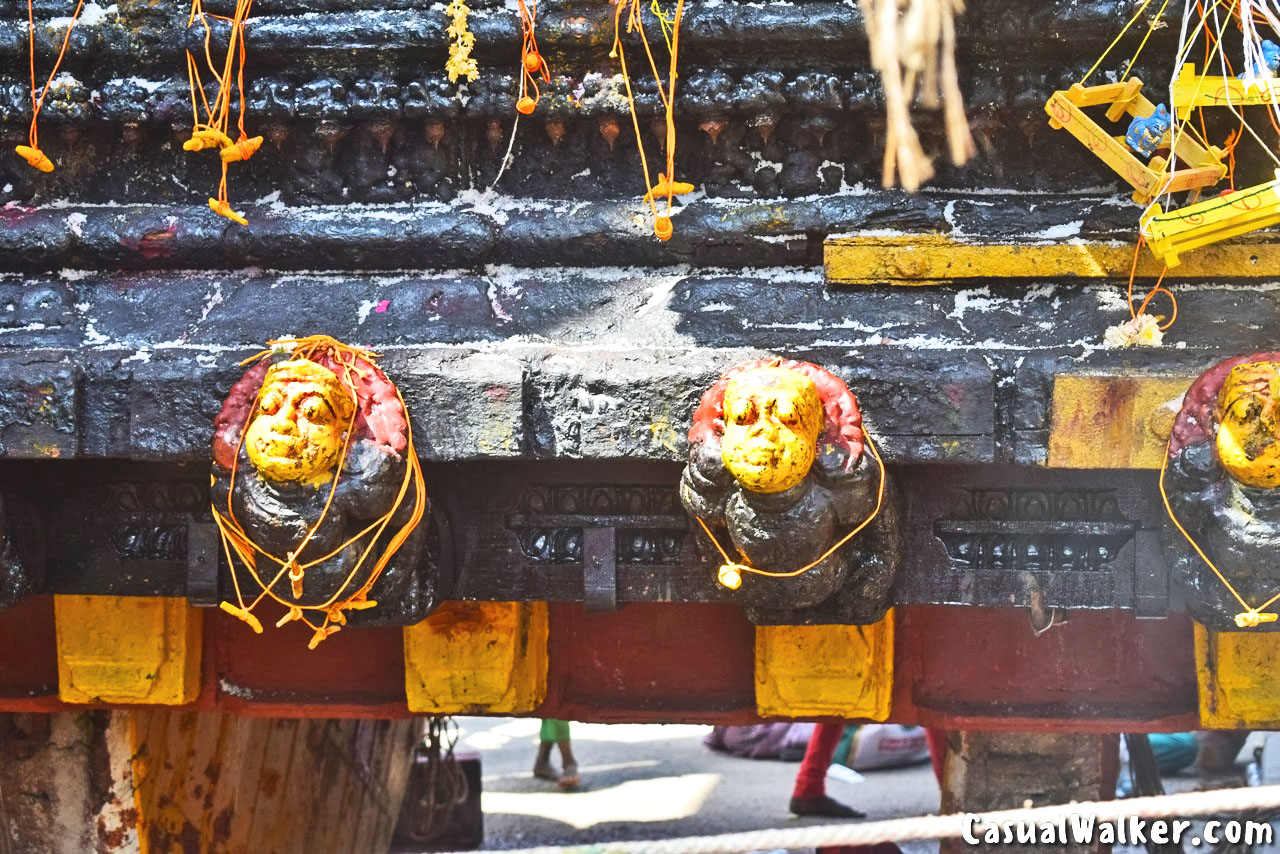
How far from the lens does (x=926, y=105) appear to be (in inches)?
91.7

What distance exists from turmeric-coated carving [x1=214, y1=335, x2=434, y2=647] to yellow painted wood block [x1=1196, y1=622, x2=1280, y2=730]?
5.42 feet

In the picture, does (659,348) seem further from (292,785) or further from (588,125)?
(292,785)

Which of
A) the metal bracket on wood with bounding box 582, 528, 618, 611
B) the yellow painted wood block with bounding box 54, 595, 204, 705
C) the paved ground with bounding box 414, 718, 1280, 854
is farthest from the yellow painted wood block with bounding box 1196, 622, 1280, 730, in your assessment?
the paved ground with bounding box 414, 718, 1280, 854

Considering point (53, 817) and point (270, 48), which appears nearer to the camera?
point (270, 48)

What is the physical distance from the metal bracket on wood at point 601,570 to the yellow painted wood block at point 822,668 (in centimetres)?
46

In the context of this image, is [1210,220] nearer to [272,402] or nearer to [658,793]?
[272,402]

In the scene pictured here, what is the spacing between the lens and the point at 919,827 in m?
1.60

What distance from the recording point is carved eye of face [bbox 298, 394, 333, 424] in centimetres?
196

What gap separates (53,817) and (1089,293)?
291 cm

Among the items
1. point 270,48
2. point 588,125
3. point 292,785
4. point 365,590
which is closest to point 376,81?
point 270,48

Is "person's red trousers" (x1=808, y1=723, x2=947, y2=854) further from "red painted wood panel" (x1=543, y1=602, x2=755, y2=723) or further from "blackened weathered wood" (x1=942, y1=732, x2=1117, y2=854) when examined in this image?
"red painted wood panel" (x1=543, y1=602, x2=755, y2=723)

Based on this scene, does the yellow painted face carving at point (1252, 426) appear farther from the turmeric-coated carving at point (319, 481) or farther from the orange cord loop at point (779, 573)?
the turmeric-coated carving at point (319, 481)

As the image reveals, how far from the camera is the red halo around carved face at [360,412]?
2.06 meters

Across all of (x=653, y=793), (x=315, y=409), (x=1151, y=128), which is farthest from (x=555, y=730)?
(x=1151, y=128)
